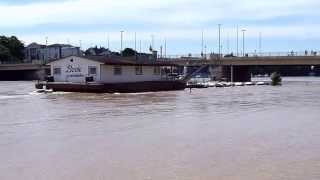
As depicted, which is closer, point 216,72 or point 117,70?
point 117,70

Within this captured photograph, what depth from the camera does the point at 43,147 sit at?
1767 centimetres

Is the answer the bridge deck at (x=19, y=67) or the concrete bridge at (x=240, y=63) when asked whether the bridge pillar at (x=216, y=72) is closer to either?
the concrete bridge at (x=240, y=63)

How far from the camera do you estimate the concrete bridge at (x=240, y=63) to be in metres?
101

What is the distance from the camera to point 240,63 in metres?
111

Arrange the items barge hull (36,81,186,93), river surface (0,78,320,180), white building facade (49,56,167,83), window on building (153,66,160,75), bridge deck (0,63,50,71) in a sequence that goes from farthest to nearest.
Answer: bridge deck (0,63,50,71)
window on building (153,66,160,75)
white building facade (49,56,167,83)
barge hull (36,81,186,93)
river surface (0,78,320,180)

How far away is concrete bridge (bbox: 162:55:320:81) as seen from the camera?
10122cm

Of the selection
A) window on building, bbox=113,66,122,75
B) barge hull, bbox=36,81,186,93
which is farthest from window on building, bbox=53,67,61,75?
window on building, bbox=113,66,122,75

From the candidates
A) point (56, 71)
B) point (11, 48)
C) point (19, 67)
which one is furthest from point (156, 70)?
point (11, 48)

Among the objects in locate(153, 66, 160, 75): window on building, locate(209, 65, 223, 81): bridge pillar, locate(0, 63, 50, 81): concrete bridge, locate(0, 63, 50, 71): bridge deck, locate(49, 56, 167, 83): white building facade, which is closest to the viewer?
locate(49, 56, 167, 83): white building facade

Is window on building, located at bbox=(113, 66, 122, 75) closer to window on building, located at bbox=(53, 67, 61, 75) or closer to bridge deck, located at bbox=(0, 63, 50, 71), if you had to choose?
window on building, located at bbox=(53, 67, 61, 75)

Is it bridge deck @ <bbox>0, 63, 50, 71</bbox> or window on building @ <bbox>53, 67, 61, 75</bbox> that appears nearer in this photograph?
window on building @ <bbox>53, 67, 61, 75</bbox>

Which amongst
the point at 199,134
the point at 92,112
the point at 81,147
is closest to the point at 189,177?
the point at 81,147

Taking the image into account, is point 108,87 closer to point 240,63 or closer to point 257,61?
point 257,61

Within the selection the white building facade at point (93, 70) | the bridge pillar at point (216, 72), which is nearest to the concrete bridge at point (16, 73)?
the bridge pillar at point (216, 72)
